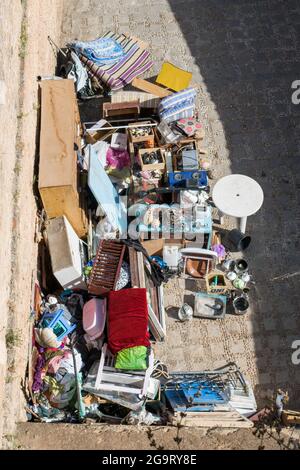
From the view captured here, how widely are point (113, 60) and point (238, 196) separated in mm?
4381

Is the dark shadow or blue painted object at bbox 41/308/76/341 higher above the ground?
the dark shadow

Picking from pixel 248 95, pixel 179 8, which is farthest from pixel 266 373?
pixel 179 8

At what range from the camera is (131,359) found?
839 cm

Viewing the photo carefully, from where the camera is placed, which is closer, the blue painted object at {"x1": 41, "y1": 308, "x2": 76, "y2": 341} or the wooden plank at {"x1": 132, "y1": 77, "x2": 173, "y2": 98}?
the blue painted object at {"x1": 41, "y1": 308, "x2": 76, "y2": 341}

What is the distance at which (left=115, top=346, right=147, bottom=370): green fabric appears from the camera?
8383 mm

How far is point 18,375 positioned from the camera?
25.8 feet

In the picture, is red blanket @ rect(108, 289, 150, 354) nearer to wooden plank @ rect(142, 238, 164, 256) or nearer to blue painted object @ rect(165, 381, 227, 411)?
blue painted object @ rect(165, 381, 227, 411)

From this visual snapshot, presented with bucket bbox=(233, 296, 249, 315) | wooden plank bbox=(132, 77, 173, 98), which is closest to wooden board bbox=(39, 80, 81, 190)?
wooden plank bbox=(132, 77, 173, 98)

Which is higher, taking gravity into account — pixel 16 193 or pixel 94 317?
pixel 16 193

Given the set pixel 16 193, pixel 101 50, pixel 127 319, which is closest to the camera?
pixel 16 193

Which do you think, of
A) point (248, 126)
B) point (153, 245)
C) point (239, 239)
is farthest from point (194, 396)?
point (248, 126)

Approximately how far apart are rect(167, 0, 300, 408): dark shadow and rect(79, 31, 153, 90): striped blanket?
98 centimetres

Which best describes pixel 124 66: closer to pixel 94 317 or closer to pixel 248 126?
pixel 248 126
